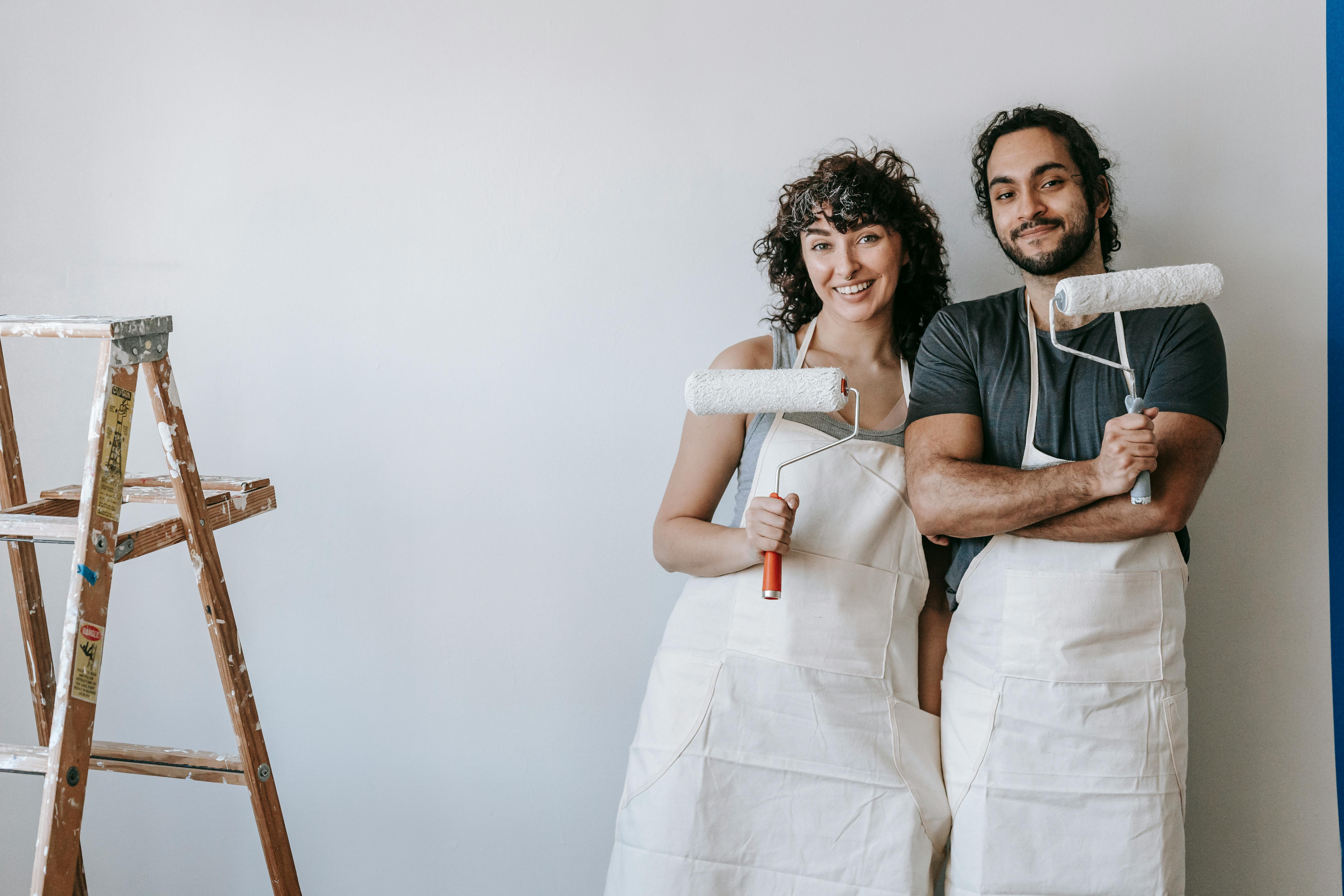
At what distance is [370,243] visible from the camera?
1.69 metres

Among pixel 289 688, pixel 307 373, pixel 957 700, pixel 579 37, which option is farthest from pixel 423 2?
pixel 957 700

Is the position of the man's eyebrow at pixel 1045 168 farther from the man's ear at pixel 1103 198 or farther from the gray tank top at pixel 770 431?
the gray tank top at pixel 770 431

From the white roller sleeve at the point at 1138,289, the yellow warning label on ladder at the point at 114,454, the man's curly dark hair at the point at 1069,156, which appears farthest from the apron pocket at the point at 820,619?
the yellow warning label on ladder at the point at 114,454

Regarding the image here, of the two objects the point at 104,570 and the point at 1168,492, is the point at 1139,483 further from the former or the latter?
the point at 104,570

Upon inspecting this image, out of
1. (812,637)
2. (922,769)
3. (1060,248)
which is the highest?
(1060,248)

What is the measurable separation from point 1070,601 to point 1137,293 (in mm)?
414

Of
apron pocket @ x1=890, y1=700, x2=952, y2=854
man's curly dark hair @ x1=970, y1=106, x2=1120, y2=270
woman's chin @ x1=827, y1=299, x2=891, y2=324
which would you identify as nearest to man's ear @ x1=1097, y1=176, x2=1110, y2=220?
man's curly dark hair @ x1=970, y1=106, x2=1120, y2=270

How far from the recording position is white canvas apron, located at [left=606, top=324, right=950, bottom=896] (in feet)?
4.13

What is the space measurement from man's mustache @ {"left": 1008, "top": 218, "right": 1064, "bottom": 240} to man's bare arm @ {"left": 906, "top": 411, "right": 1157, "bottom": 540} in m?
0.30

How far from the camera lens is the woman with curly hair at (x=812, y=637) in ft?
4.14

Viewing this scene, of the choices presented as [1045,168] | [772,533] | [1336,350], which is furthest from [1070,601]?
[1336,350]

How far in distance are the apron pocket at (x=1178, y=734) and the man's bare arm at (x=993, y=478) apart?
257 millimetres

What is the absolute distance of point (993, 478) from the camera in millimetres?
1193

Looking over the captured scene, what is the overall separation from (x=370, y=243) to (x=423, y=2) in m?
0.46
